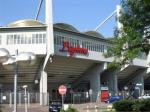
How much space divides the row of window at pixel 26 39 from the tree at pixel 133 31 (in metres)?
39.7

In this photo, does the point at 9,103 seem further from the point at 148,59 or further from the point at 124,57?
the point at 148,59

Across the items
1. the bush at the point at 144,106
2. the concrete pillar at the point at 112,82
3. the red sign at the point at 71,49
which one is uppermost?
the red sign at the point at 71,49

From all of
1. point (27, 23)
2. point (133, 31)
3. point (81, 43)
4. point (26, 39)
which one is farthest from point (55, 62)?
point (133, 31)

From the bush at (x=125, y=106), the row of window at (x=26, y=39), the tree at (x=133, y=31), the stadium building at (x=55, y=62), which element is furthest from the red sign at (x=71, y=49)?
the tree at (x=133, y=31)

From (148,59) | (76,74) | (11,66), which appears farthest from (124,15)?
(148,59)

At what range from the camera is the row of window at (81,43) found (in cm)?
6756

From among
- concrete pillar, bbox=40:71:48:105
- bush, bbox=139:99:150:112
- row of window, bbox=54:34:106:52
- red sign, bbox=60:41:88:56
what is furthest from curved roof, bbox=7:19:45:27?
bush, bbox=139:99:150:112

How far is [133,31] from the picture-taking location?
82.6 feet

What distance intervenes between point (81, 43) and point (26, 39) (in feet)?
38.2

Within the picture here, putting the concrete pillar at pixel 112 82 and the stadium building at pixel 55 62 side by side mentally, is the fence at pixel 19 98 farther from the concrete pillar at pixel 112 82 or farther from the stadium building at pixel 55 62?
the concrete pillar at pixel 112 82

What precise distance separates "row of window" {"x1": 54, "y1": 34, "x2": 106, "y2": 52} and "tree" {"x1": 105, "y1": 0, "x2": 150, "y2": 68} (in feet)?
134

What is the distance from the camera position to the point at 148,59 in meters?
95.8

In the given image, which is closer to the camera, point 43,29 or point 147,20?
point 147,20

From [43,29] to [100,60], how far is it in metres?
16.3
